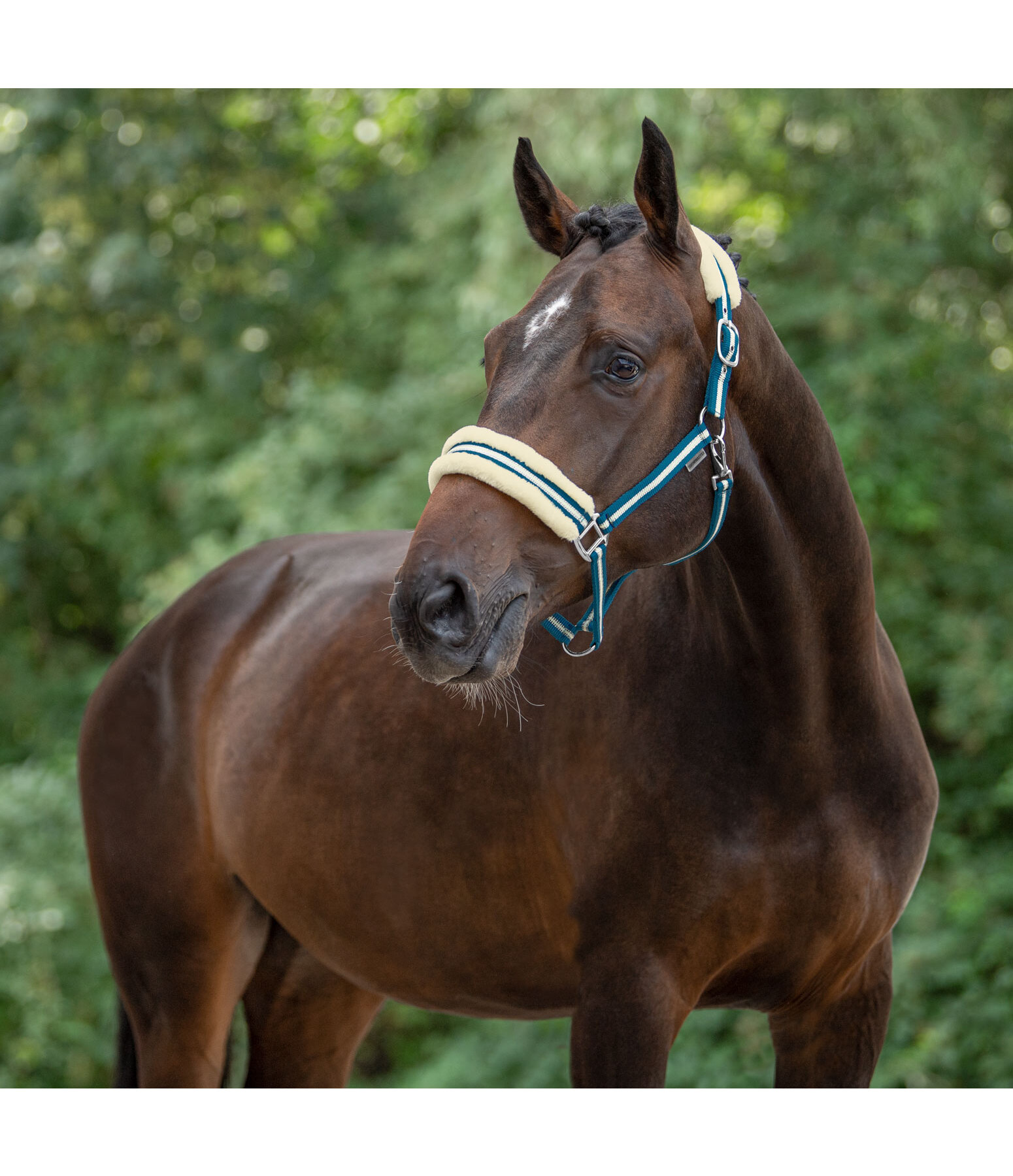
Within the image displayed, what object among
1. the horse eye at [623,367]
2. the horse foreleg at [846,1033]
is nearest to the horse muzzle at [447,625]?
the horse eye at [623,367]

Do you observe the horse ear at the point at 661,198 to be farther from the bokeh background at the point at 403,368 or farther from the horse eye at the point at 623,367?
the bokeh background at the point at 403,368

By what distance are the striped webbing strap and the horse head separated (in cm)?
2

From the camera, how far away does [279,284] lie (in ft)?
29.2

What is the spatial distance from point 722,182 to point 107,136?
419 centimetres

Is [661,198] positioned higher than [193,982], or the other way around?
[661,198]

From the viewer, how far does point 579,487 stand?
159 cm

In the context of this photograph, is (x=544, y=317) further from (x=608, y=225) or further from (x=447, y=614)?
(x=447, y=614)

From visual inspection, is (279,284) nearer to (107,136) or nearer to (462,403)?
(107,136)

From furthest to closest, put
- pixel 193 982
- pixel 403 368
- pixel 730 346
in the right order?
1. pixel 403 368
2. pixel 193 982
3. pixel 730 346

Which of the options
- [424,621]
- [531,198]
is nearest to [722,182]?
[531,198]

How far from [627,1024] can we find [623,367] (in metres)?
1.00

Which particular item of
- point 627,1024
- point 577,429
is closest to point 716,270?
point 577,429

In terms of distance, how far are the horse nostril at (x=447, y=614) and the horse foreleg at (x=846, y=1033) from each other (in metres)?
1.14

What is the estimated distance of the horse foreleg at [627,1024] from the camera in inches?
Result: 69.8
